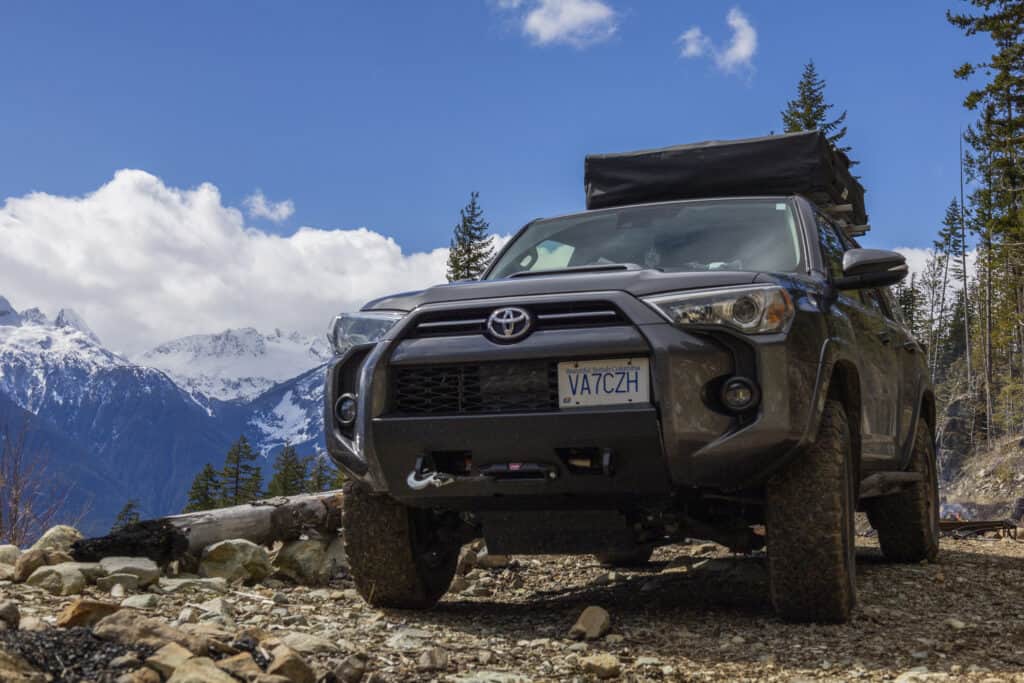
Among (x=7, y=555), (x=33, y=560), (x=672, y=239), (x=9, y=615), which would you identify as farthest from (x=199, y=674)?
(x=7, y=555)

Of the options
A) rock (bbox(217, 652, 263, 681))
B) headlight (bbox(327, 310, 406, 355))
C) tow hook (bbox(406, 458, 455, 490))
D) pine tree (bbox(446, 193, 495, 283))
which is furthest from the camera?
pine tree (bbox(446, 193, 495, 283))

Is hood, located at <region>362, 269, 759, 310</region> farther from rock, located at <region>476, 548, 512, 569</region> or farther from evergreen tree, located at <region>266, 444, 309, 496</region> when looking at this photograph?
evergreen tree, located at <region>266, 444, 309, 496</region>

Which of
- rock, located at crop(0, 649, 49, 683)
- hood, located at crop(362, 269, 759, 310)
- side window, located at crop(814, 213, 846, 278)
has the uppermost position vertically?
side window, located at crop(814, 213, 846, 278)

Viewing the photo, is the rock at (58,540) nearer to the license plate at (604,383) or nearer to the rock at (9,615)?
the rock at (9,615)

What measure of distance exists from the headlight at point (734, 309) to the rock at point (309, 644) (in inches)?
71.5

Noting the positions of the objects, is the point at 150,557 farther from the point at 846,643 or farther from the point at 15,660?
the point at 846,643

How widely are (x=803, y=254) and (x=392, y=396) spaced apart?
Result: 216 cm

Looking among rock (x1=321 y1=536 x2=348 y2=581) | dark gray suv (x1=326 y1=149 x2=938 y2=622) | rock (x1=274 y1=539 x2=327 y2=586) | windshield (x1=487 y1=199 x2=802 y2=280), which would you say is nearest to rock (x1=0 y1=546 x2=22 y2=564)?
rock (x1=274 y1=539 x2=327 y2=586)

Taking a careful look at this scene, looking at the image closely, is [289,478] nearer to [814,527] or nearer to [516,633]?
[516,633]

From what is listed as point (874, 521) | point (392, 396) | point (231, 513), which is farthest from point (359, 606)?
point (874, 521)

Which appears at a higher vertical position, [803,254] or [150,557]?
[803,254]

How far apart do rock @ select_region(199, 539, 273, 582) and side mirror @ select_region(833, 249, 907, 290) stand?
3.89 m

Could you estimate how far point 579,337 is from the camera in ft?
13.0

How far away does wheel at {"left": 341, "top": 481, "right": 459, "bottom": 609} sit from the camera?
471 centimetres
